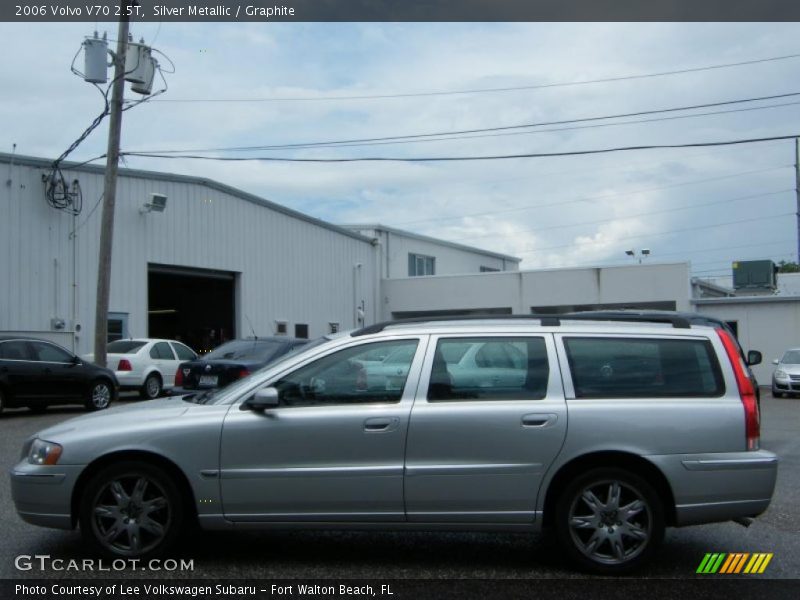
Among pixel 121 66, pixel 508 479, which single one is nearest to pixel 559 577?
pixel 508 479

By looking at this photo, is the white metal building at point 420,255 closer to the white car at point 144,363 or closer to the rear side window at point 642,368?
the white car at point 144,363

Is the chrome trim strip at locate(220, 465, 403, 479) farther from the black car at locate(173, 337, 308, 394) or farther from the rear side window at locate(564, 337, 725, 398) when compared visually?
the black car at locate(173, 337, 308, 394)

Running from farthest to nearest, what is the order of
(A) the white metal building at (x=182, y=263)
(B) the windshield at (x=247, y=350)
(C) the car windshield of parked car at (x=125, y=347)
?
1. (A) the white metal building at (x=182, y=263)
2. (C) the car windshield of parked car at (x=125, y=347)
3. (B) the windshield at (x=247, y=350)

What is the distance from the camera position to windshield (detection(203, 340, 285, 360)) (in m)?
13.8

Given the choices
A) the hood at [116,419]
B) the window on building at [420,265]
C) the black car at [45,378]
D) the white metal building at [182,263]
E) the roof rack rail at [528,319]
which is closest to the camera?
the hood at [116,419]

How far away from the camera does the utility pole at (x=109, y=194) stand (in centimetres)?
2038

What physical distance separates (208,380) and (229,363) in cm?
41

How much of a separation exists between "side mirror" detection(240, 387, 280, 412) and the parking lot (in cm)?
106

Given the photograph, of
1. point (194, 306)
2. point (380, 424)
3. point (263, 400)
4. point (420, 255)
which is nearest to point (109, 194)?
point (194, 306)

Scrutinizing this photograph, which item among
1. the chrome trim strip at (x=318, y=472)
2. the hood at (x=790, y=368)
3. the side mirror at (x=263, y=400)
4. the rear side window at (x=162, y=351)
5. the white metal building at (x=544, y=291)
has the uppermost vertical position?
the white metal building at (x=544, y=291)

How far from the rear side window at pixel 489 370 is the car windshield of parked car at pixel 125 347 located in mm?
17387

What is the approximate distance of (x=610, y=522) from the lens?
5.71 m

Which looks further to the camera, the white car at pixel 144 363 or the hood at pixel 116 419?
the white car at pixel 144 363

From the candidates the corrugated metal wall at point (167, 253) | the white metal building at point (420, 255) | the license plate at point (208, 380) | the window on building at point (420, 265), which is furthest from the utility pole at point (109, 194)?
the window on building at point (420, 265)
